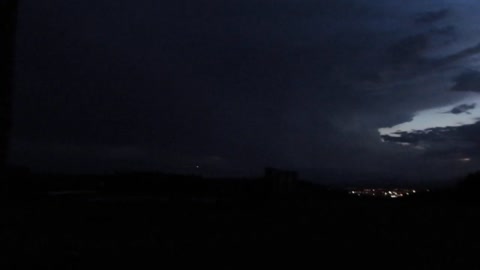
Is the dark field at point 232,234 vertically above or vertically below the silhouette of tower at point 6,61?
below

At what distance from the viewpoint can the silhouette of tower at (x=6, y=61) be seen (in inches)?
635

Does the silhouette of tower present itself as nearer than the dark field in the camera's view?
No

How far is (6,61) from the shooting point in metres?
16.5

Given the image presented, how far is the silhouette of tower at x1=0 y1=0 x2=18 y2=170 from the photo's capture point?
16141 mm

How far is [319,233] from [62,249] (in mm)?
4980

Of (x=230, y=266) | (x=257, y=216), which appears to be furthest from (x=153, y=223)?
(x=230, y=266)

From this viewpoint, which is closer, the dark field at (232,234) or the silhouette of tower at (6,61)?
the dark field at (232,234)

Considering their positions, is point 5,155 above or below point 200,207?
above

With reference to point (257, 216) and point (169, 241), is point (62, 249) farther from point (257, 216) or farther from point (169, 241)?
point (257, 216)

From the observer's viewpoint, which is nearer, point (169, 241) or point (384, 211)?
point (169, 241)

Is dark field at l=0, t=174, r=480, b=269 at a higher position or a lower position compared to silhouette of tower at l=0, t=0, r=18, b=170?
lower

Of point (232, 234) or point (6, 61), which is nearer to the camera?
point (232, 234)

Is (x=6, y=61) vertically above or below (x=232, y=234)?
above

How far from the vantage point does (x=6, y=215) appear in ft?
44.7
